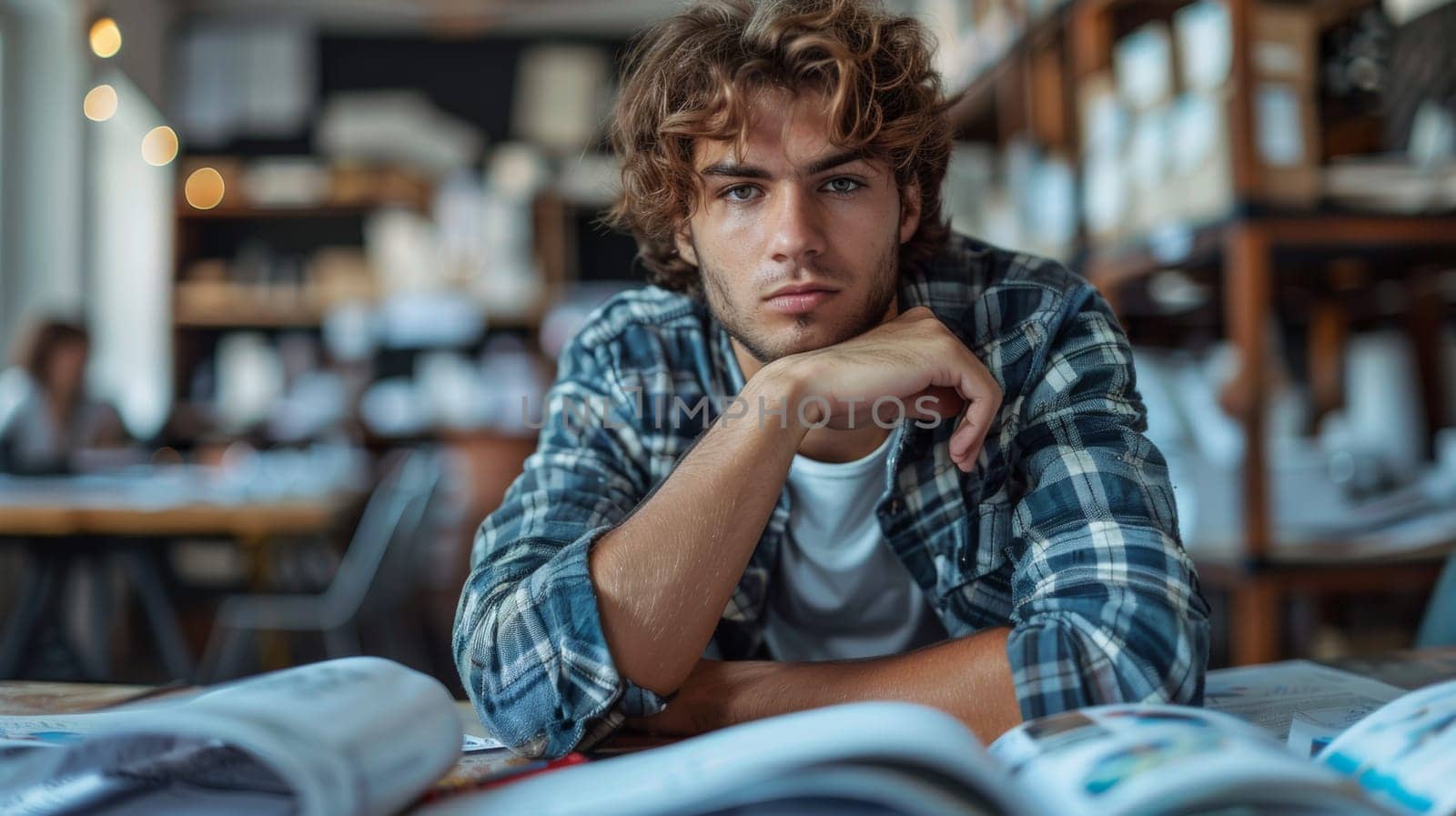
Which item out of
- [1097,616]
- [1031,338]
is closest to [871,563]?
[1031,338]

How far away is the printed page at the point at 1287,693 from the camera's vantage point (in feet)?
2.63

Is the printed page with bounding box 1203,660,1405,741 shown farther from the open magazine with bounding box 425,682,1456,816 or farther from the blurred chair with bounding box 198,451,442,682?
the blurred chair with bounding box 198,451,442,682

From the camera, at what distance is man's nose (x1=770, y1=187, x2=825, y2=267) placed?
105 cm

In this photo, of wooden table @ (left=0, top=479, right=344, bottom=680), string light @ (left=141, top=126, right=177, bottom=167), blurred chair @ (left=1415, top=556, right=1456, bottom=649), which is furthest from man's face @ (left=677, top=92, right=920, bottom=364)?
string light @ (left=141, top=126, right=177, bottom=167)

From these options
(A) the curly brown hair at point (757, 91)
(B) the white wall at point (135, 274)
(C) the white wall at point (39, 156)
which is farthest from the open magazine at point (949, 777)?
(B) the white wall at point (135, 274)

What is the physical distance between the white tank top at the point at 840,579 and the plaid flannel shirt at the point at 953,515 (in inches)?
1.3

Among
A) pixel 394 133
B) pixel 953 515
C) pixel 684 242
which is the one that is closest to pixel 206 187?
pixel 394 133

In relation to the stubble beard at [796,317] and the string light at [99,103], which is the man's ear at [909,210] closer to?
the stubble beard at [796,317]

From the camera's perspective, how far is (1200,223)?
181cm

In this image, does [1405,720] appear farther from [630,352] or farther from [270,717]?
[630,352]

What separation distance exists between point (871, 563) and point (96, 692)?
729 millimetres

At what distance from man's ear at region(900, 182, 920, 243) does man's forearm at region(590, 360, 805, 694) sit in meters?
0.38

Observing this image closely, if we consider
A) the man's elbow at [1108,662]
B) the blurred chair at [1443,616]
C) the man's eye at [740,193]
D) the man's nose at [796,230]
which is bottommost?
the blurred chair at [1443,616]

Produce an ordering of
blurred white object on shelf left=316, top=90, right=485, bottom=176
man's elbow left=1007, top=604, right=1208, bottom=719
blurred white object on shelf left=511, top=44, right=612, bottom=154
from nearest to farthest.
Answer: man's elbow left=1007, top=604, right=1208, bottom=719 → blurred white object on shelf left=316, top=90, right=485, bottom=176 → blurred white object on shelf left=511, top=44, right=612, bottom=154
